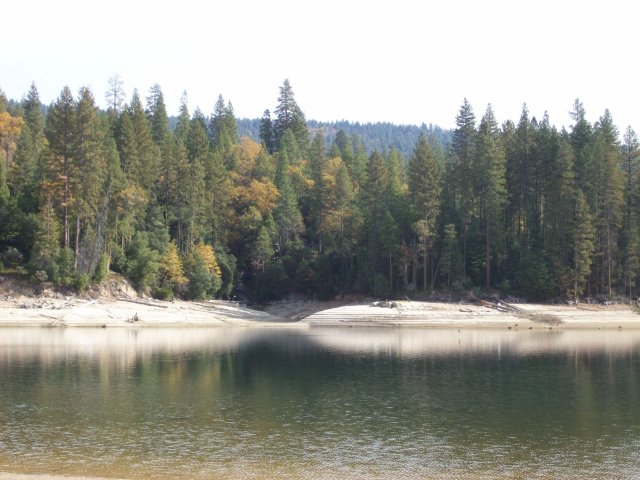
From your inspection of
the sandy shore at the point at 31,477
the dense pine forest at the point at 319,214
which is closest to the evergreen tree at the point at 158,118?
the dense pine forest at the point at 319,214

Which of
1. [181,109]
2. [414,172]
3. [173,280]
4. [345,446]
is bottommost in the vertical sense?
[345,446]

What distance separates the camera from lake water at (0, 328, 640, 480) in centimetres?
2491

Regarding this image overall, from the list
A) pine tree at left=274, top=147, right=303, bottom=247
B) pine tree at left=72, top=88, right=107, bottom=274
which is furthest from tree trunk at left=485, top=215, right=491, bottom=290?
pine tree at left=72, top=88, right=107, bottom=274

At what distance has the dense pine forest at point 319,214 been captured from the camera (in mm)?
87062

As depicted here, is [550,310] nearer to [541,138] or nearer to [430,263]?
[430,263]

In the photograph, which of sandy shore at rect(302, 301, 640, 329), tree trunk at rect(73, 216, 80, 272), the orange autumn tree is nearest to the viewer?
tree trunk at rect(73, 216, 80, 272)

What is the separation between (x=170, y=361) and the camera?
170 feet

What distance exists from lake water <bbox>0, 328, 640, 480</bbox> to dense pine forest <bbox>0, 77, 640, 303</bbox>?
84.4 feet

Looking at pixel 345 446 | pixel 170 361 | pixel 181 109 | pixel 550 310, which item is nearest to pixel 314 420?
pixel 345 446

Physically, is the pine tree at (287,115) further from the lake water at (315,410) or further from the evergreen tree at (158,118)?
the lake water at (315,410)

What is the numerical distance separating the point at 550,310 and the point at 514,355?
3200cm

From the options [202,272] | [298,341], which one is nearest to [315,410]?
[298,341]

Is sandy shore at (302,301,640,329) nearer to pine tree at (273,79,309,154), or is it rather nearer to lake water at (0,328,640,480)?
lake water at (0,328,640,480)

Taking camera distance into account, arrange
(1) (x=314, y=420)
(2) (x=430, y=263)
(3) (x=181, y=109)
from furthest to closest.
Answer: (3) (x=181, y=109) < (2) (x=430, y=263) < (1) (x=314, y=420)
